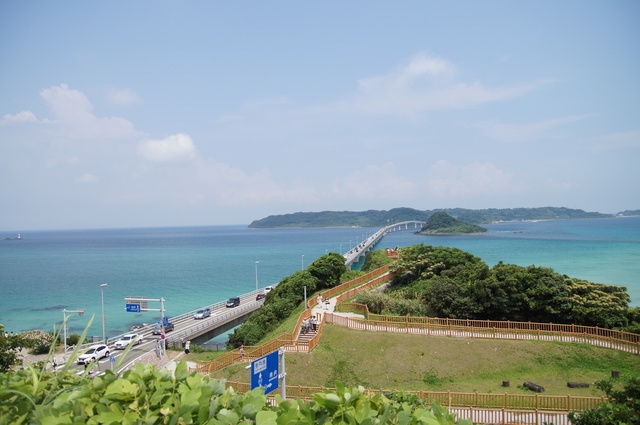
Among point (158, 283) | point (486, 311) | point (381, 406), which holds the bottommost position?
point (158, 283)

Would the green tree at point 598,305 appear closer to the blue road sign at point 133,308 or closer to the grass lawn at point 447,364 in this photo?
the grass lawn at point 447,364

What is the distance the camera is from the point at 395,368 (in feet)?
63.0

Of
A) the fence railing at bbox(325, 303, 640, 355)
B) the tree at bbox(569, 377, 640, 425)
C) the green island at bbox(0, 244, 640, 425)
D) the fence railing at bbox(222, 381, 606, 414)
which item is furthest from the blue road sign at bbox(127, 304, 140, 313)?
the tree at bbox(569, 377, 640, 425)

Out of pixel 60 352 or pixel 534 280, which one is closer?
pixel 534 280

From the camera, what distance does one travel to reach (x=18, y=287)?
2702 inches

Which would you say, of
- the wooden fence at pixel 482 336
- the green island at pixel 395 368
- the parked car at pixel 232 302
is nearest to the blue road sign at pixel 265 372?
the wooden fence at pixel 482 336

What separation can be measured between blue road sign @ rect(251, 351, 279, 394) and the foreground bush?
8556mm

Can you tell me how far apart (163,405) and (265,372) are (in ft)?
31.3

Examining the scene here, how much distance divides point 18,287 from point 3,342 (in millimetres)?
68335

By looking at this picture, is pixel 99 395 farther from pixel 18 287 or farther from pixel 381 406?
pixel 18 287

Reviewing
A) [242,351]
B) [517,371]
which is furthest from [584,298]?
[242,351]

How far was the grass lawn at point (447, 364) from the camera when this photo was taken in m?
18.1

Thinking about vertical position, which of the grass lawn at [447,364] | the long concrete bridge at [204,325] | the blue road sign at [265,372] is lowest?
the long concrete bridge at [204,325]

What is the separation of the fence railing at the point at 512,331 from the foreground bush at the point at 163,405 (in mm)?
20132
